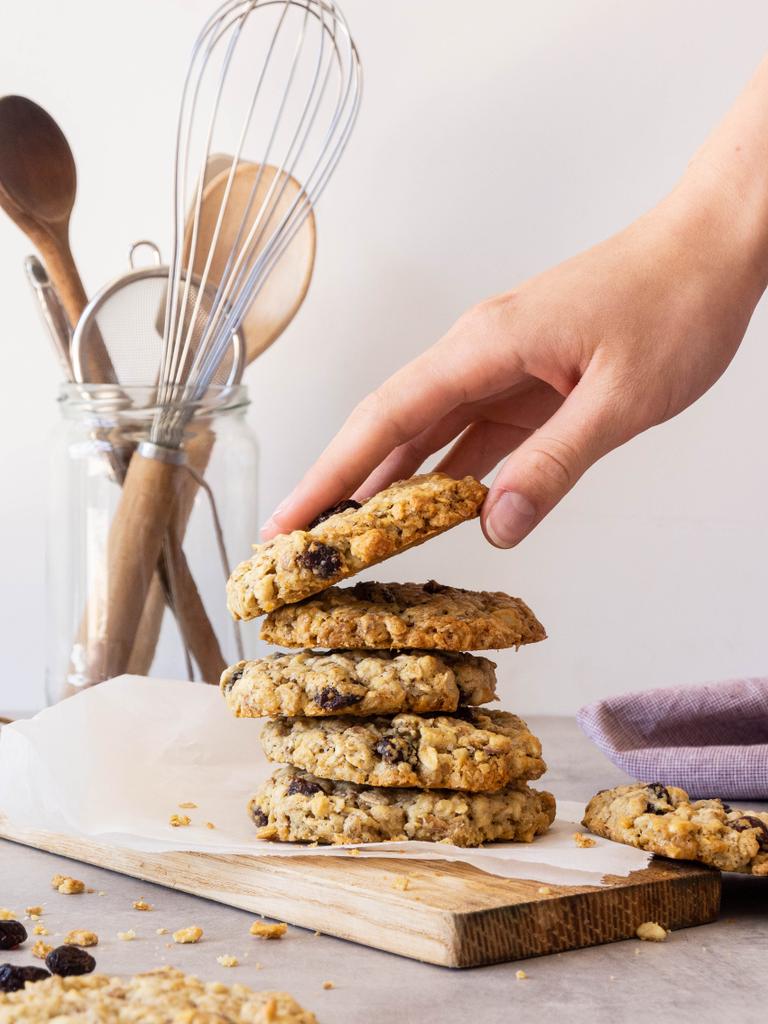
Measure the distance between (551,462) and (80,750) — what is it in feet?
1.72

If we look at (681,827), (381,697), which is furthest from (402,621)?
(681,827)

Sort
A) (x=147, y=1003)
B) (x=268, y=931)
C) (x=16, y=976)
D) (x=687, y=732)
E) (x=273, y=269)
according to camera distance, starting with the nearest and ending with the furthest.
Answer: (x=147, y=1003) < (x=16, y=976) < (x=268, y=931) < (x=687, y=732) < (x=273, y=269)

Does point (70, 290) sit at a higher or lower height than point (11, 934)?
higher

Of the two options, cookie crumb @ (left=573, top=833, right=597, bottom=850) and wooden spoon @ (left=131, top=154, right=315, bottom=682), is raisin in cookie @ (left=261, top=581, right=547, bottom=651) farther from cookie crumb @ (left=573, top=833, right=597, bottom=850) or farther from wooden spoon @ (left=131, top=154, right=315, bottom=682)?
wooden spoon @ (left=131, top=154, right=315, bottom=682)

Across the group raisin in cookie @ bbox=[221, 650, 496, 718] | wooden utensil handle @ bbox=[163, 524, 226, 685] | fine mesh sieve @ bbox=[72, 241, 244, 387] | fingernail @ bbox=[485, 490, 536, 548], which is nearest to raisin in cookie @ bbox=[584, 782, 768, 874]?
raisin in cookie @ bbox=[221, 650, 496, 718]

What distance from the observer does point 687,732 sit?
59.1 inches

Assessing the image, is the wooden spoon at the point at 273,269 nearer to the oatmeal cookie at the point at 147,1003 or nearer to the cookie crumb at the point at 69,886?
the cookie crumb at the point at 69,886

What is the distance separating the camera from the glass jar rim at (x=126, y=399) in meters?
1.57

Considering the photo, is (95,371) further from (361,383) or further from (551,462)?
(551,462)

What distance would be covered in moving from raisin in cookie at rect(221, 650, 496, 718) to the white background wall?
0.95 m

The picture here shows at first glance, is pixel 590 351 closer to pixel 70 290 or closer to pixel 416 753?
pixel 416 753

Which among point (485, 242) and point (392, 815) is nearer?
point (392, 815)

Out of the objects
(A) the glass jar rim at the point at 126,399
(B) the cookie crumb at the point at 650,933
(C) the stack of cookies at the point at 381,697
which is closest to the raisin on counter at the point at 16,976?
(C) the stack of cookies at the point at 381,697

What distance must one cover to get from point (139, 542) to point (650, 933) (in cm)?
87
